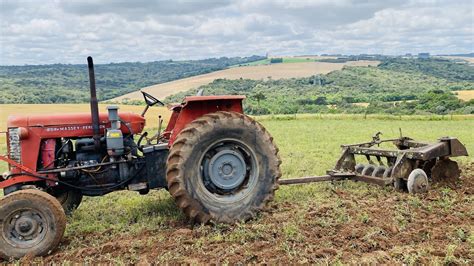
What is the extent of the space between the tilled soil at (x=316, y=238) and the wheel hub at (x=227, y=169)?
57 cm

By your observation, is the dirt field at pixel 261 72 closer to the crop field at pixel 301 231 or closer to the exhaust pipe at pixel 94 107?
the crop field at pixel 301 231

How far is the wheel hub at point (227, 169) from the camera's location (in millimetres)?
5816

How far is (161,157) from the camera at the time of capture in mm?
5949

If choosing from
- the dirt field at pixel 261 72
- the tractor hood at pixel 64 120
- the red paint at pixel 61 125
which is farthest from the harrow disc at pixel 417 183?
the dirt field at pixel 261 72

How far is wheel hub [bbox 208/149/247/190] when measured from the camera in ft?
19.1

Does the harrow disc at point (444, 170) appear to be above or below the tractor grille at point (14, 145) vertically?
below

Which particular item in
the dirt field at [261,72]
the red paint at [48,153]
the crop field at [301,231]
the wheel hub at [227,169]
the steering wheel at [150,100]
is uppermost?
the dirt field at [261,72]

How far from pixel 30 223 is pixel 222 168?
2.35 meters

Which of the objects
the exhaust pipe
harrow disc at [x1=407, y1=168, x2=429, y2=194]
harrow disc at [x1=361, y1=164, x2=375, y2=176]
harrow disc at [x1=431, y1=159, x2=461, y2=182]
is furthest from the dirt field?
the exhaust pipe

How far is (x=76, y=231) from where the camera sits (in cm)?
573

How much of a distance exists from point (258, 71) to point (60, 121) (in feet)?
247

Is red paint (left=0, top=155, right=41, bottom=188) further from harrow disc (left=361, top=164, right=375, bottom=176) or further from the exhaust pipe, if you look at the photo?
harrow disc (left=361, top=164, right=375, bottom=176)

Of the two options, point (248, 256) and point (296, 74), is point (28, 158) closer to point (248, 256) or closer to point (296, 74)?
point (248, 256)

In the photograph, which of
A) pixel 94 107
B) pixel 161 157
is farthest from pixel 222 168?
pixel 94 107
